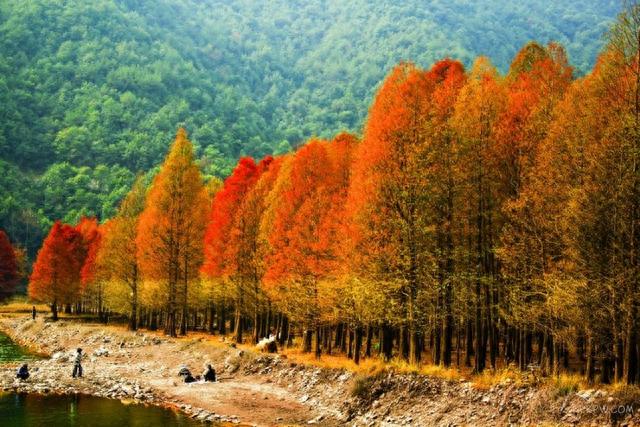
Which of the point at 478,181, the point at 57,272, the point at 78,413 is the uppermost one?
the point at 478,181

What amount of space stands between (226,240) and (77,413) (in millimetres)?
20047

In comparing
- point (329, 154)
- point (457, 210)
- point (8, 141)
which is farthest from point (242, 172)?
point (8, 141)

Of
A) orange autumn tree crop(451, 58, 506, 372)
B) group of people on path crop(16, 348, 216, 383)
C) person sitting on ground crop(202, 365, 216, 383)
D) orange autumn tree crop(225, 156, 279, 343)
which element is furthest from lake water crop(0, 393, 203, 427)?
orange autumn tree crop(451, 58, 506, 372)

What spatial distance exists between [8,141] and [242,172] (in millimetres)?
189797

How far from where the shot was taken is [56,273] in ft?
241

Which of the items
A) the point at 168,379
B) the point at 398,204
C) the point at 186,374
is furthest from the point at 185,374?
the point at 398,204

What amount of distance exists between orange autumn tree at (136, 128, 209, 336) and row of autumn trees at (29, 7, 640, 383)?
8.70 m

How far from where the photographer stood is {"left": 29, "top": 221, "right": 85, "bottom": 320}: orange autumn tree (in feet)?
239

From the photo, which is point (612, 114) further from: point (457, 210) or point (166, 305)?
point (166, 305)

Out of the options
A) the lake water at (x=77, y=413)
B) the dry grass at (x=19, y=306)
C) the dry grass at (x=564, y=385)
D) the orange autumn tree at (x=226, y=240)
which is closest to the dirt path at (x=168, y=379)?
the lake water at (x=77, y=413)

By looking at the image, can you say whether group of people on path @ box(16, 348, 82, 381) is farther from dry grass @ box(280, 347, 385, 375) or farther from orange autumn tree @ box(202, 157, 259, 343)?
dry grass @ box(280, 347, 385, 375)

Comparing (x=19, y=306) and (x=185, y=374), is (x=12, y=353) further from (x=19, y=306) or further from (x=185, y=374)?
(x=19, y=306)

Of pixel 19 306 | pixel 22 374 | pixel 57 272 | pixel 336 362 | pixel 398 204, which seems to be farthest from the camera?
pixel 19 306

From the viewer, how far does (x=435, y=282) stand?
24.4 meters
